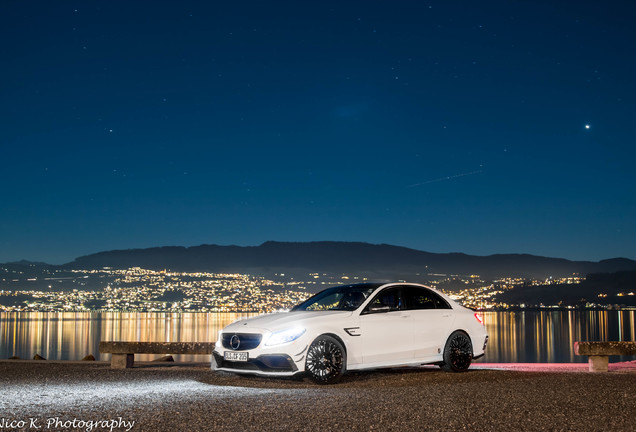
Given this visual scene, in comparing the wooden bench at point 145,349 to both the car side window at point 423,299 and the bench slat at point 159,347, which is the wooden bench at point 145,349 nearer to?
the bench slat at point 159,347

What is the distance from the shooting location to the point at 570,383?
11289 mm

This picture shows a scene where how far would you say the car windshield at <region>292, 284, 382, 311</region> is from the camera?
12562mm

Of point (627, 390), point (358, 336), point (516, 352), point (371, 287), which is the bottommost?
point (516, 352)

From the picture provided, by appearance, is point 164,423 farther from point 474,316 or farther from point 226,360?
point 474,316

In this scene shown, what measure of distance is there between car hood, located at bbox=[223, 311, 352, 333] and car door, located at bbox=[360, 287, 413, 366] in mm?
459

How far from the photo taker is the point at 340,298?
12.9 meters

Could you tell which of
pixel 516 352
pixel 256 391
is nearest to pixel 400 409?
pixel 256 391

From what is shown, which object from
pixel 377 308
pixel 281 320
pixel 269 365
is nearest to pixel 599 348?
pixel 377 308

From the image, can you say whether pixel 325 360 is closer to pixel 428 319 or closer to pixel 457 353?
pixel 428 319

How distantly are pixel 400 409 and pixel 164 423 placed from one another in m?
2.75

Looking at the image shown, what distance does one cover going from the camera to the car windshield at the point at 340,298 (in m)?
12.6

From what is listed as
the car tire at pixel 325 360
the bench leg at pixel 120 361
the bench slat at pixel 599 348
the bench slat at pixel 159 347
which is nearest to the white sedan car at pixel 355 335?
Result: the car tire at pixel 325 360

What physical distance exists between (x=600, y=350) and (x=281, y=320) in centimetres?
635

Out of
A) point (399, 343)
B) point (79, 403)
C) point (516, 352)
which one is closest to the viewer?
point (79, 403)
